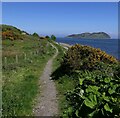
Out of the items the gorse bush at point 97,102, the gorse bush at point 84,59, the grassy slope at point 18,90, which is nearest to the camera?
the gorse bush at point 97,102

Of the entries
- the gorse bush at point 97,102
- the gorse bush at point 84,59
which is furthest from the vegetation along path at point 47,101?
the gorse bush at point 97,102

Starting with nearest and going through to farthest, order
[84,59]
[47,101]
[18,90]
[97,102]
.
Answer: [97,102]
[47,101]
[18,90]
[84,59]

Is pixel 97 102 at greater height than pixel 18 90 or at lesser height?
greater

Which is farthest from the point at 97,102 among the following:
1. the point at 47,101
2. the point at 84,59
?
the point at 84,59

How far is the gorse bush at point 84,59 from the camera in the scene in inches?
921

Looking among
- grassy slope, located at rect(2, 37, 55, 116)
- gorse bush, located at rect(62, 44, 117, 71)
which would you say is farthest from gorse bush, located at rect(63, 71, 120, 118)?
gorse bush, located at rect(62, 44, 117, 71)

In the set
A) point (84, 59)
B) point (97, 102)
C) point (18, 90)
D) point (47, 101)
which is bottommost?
point (47, 101)

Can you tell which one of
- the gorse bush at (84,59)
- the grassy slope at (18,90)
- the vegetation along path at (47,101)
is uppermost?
the gorse bush at (84,59)

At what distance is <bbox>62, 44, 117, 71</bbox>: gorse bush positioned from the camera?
2338cm

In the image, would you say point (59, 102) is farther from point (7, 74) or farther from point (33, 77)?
point (7, 74)

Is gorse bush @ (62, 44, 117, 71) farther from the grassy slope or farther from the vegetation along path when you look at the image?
the grassy slope

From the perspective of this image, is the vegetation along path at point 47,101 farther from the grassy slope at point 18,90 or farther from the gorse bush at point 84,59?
the gorse bush at point 84,59

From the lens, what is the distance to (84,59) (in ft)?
81.7

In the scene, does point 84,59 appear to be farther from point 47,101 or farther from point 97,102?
point 97,102
